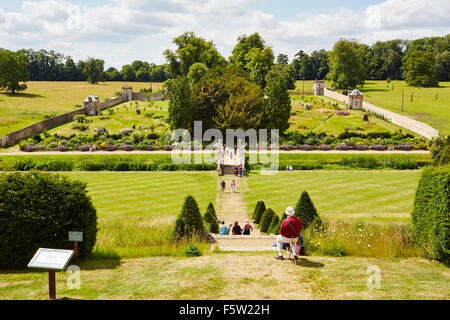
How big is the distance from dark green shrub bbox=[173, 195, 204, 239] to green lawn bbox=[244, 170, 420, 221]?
446 inches

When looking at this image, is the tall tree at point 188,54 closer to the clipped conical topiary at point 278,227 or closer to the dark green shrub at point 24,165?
the dark green shrub at point 24,165

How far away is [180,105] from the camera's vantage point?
61719mm

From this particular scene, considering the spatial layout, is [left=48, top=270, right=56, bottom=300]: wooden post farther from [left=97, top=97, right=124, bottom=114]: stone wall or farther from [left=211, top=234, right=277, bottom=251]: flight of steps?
[left=97, top=97, right=124, bottom=114]: stone wall

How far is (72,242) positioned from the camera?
11719 mm

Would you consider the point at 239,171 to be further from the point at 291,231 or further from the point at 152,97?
the point at 152,97

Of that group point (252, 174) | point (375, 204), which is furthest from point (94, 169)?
point (375, 204)

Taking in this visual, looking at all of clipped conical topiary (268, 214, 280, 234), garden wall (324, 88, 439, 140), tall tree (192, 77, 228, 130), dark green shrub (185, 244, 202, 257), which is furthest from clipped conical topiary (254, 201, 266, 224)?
garden wall (324, 88, 439, 140)

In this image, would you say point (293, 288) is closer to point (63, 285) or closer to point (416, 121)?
point (63, 285)

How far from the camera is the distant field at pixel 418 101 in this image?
76688mm

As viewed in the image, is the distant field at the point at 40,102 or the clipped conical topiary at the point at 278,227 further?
the distant field at the point at 40,102

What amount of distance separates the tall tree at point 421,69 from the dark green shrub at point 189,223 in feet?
397

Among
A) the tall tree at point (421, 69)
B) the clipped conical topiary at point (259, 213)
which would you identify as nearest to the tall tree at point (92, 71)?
the tall tree at point (421, 69)

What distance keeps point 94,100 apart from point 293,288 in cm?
7571

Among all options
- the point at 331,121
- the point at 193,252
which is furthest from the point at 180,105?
the point at 193,252
